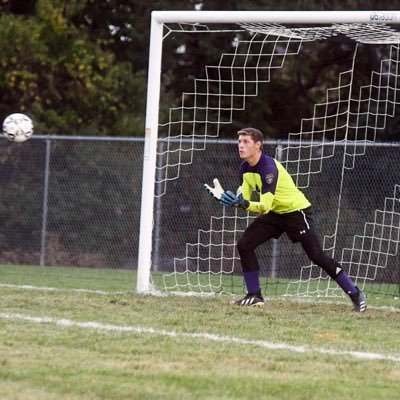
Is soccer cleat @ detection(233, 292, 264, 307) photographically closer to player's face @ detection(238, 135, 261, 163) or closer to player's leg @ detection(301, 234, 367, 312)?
player's leg @ detection(301, 234, 367, 312)

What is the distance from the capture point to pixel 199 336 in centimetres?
819

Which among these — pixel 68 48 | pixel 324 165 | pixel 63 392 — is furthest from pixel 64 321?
pixel 68 48

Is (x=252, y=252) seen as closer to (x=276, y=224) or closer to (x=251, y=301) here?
(x=276, y=224)

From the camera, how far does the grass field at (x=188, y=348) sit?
20.0 feet

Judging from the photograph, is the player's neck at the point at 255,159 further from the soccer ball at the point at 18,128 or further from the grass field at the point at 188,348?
the soccer ball at the point at 18,128

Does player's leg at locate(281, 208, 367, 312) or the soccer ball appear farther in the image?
the soccer ball

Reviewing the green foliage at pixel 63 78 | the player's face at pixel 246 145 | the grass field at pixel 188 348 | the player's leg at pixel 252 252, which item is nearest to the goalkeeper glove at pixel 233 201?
the player's face at pixel 246 145

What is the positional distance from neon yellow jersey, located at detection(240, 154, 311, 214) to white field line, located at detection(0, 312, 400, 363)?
2.27 meters

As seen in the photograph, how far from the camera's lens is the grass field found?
611 cm

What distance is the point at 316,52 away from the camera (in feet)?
78.8

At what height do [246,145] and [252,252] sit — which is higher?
[246,145]

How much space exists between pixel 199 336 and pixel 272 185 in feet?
8.02

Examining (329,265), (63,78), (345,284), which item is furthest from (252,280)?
(63,78)

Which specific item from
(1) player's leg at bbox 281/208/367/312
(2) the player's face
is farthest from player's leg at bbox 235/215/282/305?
(2) the player's face
